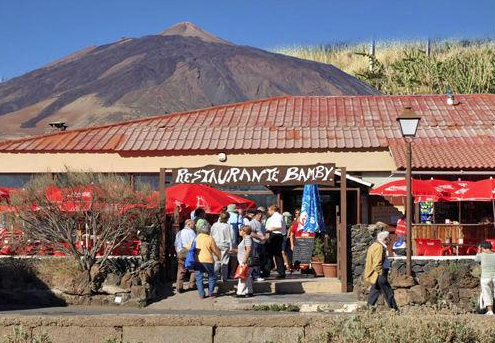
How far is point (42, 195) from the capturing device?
16.8m

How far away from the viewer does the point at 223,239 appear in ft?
55.9

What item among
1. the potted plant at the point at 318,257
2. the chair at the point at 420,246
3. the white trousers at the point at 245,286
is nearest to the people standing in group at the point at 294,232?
the potted plant at the point at 318,257

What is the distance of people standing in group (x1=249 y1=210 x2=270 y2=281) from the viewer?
17.6 m

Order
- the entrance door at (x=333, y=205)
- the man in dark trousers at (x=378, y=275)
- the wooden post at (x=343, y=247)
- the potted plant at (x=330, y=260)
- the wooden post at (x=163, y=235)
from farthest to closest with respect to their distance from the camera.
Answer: the entrance door at (x=333, y=205)
the potted plant at (x=330, y=260)
the wooden post at (x=163, y=235)
the wooden post at (x=343, y=247)
the man in dark trousers at (x=378, y=275)

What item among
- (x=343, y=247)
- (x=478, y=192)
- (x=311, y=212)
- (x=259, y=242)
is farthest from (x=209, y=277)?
(x=478, y=192)

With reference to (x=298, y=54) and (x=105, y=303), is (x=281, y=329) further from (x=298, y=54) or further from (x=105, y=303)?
(x=298, y=54)

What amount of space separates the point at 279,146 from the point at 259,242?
390 inches

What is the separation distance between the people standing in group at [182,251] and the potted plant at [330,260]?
333 centimetres

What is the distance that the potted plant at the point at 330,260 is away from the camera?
18969 mm

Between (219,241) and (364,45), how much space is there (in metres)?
70.6

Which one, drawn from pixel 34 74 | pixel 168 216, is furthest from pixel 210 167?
pixel 34 74

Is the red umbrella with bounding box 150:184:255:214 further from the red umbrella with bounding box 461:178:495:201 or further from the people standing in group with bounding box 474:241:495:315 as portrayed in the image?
the people standing in group with bounding box 474:241:495:315

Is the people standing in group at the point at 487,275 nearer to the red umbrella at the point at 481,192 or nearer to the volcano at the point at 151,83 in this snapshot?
the red umbrella at the point at 481,192

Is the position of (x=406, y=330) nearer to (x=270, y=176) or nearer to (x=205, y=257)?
(x=205, y=257)
